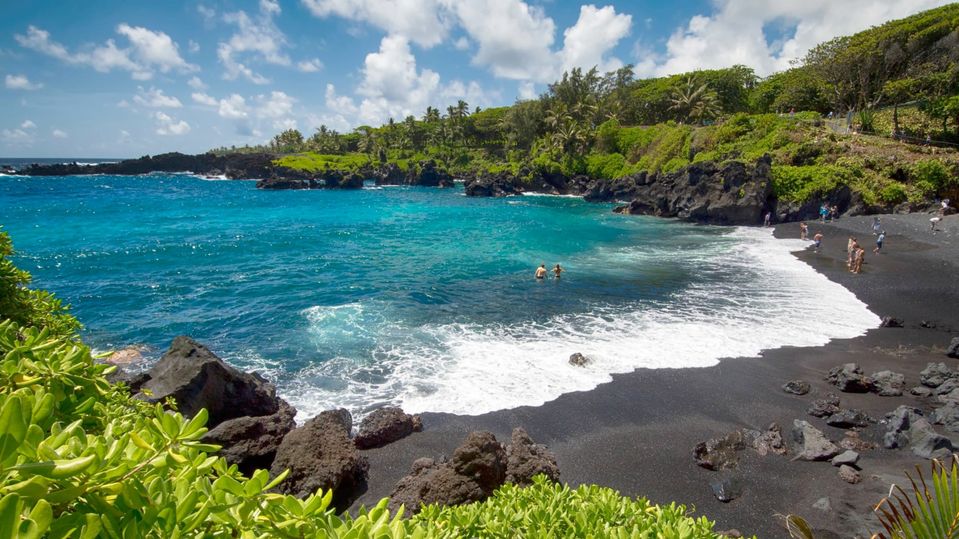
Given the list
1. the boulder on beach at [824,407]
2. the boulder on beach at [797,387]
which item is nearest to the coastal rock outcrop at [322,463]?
the boulder on beach at [824,407]

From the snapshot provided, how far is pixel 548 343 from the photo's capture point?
17875 millimetres

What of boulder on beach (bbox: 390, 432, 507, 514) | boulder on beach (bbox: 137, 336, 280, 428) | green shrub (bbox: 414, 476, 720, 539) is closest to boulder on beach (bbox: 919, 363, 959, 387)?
boulder on beach (bbox: 390, 432, 507, 514)

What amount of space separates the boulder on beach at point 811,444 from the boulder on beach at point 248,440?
1252cm

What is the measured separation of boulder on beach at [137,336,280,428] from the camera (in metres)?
11.4

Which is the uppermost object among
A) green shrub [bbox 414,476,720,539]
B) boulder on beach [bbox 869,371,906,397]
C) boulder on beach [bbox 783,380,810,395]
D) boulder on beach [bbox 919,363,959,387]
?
green shrub [bbox 414,476,720,539]

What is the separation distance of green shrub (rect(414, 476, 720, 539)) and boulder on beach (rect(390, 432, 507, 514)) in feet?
15.7

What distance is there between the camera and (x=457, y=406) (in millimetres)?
13562

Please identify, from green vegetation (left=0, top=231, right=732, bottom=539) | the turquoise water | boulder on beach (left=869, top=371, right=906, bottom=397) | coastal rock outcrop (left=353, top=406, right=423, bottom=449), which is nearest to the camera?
green vegetation (left=0, top=231, right=732, bottom=539)

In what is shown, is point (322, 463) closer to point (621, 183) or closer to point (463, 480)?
point (463, 480)

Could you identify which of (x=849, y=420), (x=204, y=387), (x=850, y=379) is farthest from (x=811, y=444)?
(x=204, y=387)

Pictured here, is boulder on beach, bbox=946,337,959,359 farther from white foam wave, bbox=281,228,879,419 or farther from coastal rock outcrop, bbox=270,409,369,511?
coastal rock outcrop, bbox=270,409,369,511

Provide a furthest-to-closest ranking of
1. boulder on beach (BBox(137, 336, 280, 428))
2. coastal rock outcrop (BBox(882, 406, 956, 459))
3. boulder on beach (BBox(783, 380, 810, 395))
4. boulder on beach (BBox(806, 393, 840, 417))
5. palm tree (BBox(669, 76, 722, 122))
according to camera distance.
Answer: palm tree (BBox(669, 76, 722, 122)) → boulder on beach (BBox(783, 380, 810, 395)) → boulder on beach (BBox(806, 393, 840, 417)) → boulder on beach (BBox(137, 336, 280, 428)) → coastal rock outcrop (BBox(882, 406, 956, 459))

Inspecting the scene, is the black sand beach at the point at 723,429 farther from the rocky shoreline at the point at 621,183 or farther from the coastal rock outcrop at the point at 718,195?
the coastal rock outcrop at the point at 718,195

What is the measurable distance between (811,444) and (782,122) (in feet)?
207
